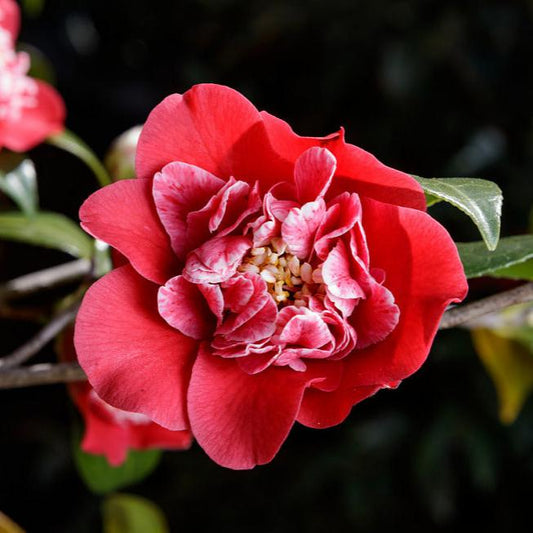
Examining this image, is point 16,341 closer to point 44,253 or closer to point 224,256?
point 44,253

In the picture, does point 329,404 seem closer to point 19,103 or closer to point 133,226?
point 133,226

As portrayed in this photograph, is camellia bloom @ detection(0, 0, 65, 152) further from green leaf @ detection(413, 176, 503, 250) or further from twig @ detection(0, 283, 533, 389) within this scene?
green leaf @ detection(413, 176, 503, 250)

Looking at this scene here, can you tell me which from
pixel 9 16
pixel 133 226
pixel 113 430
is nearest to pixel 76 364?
pixel 133 226

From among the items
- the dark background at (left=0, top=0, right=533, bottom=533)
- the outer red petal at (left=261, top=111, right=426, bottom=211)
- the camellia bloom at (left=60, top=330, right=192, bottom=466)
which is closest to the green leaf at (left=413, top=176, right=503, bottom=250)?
the outer red petal at (left=261, top=111, right=426, bottom=211)

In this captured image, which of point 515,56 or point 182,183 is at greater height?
point 182,183

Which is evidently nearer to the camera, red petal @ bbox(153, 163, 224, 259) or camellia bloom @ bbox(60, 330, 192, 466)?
red petal @ bbox(153, 163, 224, 259)

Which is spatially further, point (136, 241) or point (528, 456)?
point (528, 456)

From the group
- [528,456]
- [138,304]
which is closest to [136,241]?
[138,304]

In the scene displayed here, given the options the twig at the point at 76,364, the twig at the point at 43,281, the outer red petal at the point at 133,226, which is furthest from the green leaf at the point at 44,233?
the outer red petal at the point at 133,226
